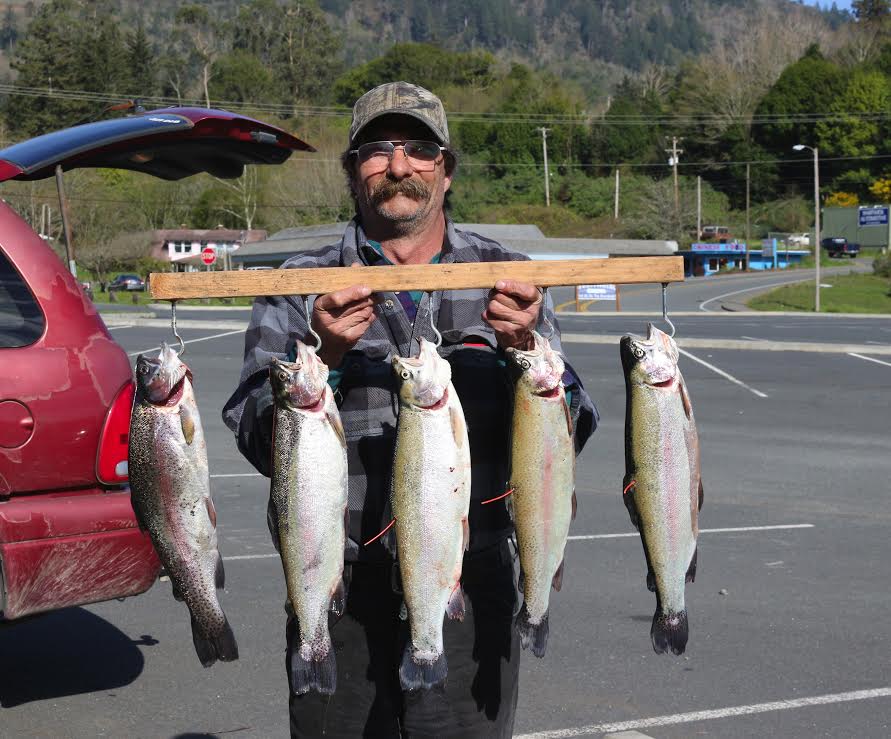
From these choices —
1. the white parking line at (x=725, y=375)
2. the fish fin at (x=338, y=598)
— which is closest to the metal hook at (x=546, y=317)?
the fish fin at (x=338, y=598)

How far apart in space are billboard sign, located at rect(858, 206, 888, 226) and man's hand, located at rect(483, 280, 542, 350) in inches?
3313

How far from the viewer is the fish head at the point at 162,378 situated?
8.21 ft

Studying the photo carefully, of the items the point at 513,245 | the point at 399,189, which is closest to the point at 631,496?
the point at 399,189

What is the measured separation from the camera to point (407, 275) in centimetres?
274

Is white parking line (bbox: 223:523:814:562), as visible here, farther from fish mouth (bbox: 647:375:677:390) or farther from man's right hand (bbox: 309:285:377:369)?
fish mouth (bbox: 647:375:677:390)

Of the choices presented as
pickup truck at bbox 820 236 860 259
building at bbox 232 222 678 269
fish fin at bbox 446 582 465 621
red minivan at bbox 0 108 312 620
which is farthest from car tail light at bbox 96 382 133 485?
pickup truck at bbox 820 236 860 259

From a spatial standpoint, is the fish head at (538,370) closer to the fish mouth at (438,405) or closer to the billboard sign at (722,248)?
the fish mouth at (438,405)

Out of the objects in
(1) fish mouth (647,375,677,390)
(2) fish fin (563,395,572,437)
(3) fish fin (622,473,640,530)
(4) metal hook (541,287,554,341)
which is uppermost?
(4) metal hook (541,287,554,341)

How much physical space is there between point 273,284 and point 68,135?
239cm

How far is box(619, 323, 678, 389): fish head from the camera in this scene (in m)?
2.63

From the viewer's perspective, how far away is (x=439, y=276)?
275 cm

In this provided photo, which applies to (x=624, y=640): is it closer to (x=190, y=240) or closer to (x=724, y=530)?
(x=724, y=530)

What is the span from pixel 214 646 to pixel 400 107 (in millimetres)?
1408

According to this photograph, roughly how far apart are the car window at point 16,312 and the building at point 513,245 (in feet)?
162
